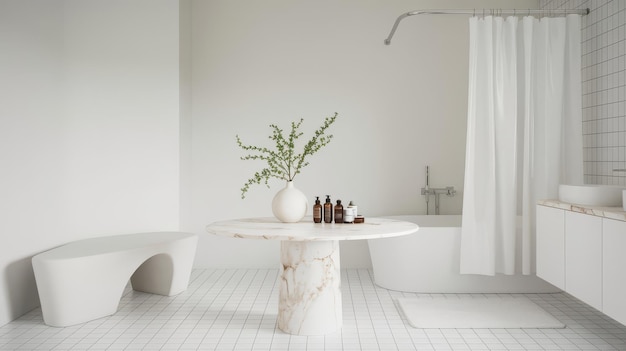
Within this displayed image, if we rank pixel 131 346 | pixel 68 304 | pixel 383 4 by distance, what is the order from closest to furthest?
pixel 131 346 → pixel 68 304 → pixel 383 4

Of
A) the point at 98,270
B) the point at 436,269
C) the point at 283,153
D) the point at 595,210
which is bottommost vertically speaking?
the point at 436,269

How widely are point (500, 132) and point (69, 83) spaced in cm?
301

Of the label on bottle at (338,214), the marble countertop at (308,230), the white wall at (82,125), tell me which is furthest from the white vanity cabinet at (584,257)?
the white wall at (82,125)

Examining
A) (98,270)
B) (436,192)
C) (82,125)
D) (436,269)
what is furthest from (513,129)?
(82,125)

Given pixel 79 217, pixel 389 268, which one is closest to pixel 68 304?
pixel 79 217

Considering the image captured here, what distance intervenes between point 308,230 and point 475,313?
1311mm

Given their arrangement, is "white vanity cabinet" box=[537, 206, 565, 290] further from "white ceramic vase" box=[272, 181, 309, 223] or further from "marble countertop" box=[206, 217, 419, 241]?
"white ceramic vase" box=[272, 181, 309, 223]

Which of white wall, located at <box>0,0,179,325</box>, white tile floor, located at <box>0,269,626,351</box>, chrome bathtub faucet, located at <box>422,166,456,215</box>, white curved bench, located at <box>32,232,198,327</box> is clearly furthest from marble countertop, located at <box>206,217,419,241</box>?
chrome bathtub faucet, located at <box>422,166,456,215</box>

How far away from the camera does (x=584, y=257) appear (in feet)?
8.55

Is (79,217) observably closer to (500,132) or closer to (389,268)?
(389,268)

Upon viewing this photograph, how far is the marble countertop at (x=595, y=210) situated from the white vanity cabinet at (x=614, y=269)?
28 millimetres

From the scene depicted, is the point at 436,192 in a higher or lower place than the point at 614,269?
higher

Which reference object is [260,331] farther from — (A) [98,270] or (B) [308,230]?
(A) [98,270]

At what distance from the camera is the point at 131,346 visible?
2584mm
